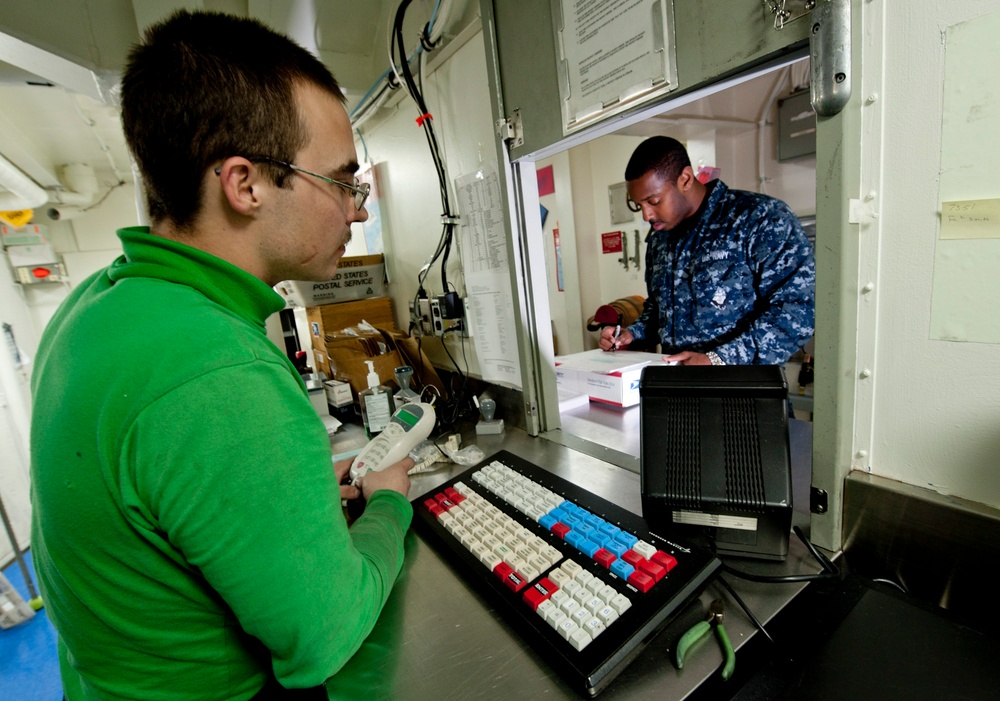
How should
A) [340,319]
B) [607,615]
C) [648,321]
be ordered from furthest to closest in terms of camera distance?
[340,319], [648,321], [607,615]

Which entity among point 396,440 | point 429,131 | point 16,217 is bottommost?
point 396,440

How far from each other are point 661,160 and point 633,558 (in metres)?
1.26

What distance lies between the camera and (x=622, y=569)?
58 cm

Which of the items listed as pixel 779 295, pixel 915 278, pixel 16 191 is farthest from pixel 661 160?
pixel 16 191

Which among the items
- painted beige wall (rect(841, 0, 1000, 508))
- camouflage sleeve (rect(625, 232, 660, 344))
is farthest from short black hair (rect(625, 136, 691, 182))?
painted beige wall (rect(841, 0, 1000, 508))

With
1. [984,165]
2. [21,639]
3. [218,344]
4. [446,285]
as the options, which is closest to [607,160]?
[446,285]

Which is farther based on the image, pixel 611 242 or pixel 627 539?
pixel 611 242

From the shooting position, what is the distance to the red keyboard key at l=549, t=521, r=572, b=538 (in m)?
0.68

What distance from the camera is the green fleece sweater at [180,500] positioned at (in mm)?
430

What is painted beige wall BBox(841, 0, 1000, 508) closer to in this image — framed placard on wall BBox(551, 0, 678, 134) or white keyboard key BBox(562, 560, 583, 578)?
framed placard on wall BBox(551, 0, 678, 134)

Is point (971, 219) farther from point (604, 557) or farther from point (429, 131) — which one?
point (429, 131)

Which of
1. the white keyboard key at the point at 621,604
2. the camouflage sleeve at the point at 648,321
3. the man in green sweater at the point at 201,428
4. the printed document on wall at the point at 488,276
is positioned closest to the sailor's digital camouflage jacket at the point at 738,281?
the camouflage sleeve at the point at 648,321

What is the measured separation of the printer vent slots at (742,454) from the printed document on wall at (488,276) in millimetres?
679

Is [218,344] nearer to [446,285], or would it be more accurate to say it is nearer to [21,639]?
[446,285]
